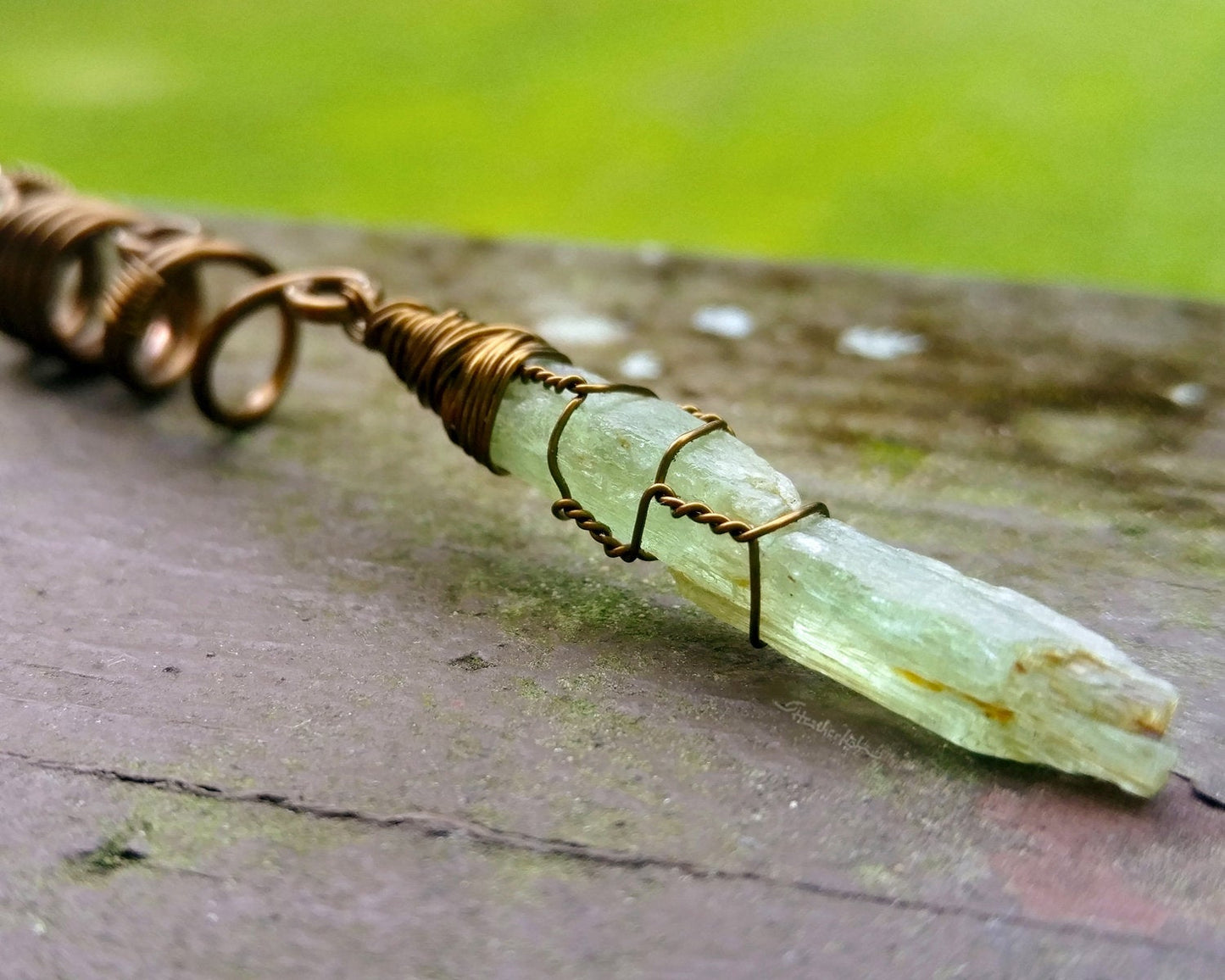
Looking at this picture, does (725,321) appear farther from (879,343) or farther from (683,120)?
(683,120)

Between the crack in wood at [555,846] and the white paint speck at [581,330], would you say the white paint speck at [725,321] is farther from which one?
the crack in wood at [555,846]

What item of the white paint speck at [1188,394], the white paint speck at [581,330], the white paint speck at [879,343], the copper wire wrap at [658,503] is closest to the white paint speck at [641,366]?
the white paint speck at [581,330]

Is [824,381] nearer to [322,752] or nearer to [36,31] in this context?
[322,752]

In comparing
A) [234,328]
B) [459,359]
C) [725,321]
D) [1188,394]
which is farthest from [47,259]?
[1188,394]

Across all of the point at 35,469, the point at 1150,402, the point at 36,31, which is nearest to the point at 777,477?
the point at 1150,402

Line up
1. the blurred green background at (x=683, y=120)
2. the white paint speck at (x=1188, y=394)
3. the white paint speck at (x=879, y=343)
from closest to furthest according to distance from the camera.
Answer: the white paint speck at (x=1188, y=394)
the white paint speck at (x=879, y=343)
the blurred green background at (x=683, y=120)

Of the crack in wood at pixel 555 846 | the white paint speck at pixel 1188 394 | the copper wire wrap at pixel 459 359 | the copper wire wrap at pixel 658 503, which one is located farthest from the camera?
the white paint speck at pixel 1188 394
